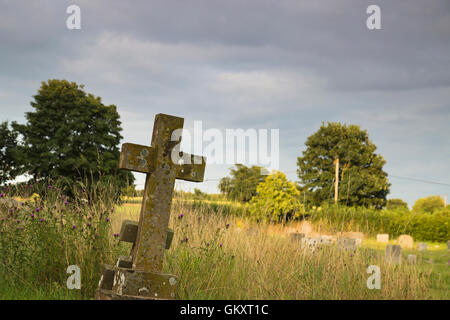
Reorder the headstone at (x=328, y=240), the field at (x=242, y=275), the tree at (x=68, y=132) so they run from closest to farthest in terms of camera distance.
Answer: the field at (x=242, y=275)
the headstone at (x=328, y=240)
the tree at (x=68, y=132)

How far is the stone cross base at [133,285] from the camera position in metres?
3.70

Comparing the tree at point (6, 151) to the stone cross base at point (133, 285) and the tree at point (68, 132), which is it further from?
the stone cross base at point (133, 285)

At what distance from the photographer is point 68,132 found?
28266 millimetres

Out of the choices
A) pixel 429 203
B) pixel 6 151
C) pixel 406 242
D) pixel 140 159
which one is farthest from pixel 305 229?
pixel 429 203

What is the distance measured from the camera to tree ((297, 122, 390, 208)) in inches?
1344

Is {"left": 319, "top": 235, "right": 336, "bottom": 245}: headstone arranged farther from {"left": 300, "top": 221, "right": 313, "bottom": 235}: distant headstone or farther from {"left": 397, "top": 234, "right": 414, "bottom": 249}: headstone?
{"left": 397, "top": 234, "right": 414, "bottom": 249}: headstone

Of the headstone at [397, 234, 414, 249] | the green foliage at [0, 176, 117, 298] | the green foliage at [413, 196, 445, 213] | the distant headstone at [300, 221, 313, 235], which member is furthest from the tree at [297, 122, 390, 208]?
the green foliage at [413, 196, 445, 213]

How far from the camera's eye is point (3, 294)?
4.04 metres

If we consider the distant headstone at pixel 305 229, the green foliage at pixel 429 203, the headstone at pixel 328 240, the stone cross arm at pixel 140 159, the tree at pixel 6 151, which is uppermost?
the tree at pixel 6 151

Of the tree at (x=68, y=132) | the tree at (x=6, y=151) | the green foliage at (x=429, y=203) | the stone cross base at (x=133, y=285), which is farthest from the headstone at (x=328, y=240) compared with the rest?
the green foliage at (x=429, y=203)

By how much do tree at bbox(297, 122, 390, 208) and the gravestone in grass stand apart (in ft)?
104

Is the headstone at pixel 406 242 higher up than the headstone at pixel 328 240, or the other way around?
the headstone at pixel 328 240
